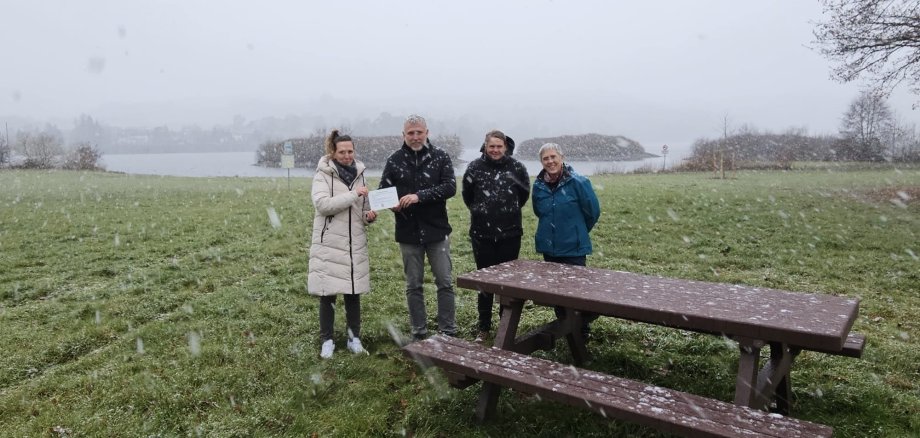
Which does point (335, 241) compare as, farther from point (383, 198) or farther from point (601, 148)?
point (601, 148)

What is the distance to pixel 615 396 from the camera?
3.09 m

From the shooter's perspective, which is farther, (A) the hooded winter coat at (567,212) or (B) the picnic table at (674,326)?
(A) the hooded winter coat at (567,212)

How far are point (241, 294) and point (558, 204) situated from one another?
4011 millimetres

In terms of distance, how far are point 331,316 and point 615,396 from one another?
282 cm

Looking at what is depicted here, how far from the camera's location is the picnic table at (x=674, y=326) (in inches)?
116

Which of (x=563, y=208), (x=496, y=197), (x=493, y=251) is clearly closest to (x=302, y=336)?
(x=493, y=251)

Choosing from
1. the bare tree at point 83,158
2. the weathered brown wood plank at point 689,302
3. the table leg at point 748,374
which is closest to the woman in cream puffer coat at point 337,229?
the weathered brown wood plank at point 689,302

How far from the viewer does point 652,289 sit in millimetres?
3965

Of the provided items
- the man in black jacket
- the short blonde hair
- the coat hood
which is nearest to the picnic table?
the man in black jacket

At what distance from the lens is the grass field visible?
393 cm

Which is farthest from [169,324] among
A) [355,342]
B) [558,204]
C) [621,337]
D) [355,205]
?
[621,337]

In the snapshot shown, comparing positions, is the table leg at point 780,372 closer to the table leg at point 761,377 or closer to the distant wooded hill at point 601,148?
the table leg at point 761,377

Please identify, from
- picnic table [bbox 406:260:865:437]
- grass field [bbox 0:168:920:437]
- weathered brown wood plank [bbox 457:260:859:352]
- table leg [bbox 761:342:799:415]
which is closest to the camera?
picnic table [bbox 406:260:865:437]

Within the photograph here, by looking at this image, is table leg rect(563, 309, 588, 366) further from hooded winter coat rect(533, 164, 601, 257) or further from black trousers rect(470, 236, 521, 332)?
black trousers rect(470, 236, 521, 332)
